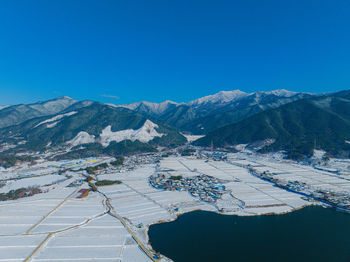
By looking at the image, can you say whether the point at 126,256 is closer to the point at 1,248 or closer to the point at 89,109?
the point at 1,248

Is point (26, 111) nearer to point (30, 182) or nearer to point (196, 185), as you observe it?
point (30, 182)

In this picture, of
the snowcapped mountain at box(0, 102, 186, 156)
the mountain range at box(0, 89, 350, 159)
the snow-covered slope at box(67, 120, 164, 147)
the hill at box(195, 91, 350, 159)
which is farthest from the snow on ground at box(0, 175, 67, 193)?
the hill at box(195, 91, 350, 159)

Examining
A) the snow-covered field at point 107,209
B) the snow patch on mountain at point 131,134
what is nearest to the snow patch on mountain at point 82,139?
the snow patch on mountain at point 131,134

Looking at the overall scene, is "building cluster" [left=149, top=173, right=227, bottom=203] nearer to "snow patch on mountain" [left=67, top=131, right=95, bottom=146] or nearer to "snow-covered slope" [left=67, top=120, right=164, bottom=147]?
"snow-covered slope" [left=67, top=120, right=164, bottom=147]

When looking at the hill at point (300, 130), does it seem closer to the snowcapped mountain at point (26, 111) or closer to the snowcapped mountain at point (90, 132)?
the snowcapped mountain at point (90, 132)

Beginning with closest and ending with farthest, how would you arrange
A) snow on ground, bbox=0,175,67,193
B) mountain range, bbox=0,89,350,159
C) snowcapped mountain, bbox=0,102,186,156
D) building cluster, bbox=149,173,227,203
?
1. building cluster, bbox=149,173,227,203
2. snow on ground, bbox=0,175,67,193
3. mountain range, bbox=0,89,350,159
4. snowcapped mountain, bbox=0,102,186,156

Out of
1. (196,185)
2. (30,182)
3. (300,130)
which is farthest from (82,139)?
(300,130)
